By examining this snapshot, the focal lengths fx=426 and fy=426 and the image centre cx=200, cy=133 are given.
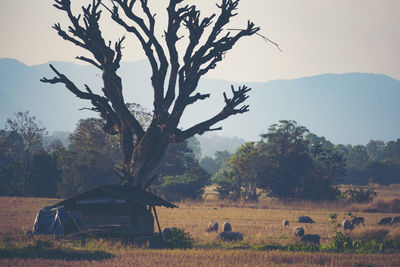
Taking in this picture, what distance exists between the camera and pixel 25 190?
5819 cm

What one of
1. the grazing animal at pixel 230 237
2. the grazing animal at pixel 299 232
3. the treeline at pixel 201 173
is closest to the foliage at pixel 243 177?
the treeline at pixel 201 173

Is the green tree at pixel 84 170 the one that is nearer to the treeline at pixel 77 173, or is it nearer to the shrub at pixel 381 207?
the treeline at pixel 77 173

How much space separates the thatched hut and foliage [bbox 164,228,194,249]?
1021mm

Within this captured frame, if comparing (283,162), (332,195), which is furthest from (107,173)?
(332,195)

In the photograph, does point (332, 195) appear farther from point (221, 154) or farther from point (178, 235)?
point (221, 154)

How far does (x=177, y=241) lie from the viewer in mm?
20297

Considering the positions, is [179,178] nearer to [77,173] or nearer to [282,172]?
[77,173]

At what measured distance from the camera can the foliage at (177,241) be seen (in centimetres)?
2009

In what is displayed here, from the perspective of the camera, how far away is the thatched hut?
19.2 meters

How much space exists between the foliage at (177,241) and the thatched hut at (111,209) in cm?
102

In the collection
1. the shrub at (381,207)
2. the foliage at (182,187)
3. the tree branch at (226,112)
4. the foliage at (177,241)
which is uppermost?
the tree branch at (226,112)

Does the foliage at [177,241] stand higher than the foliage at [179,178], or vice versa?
the foliage at [179,178]

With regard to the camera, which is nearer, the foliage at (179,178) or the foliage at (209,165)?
the foliage at (179,178)

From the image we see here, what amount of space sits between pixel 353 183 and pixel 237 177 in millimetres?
46925
